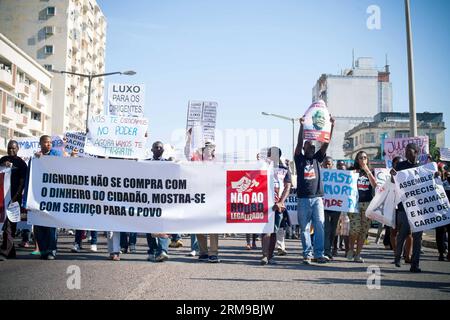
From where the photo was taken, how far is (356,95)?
3378 inches

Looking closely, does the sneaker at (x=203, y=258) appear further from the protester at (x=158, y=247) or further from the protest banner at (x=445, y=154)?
the protest banner at (x=445, y=154)

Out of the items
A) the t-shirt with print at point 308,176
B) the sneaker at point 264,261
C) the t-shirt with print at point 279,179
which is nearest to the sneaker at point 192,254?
the sneaker at point 264,261

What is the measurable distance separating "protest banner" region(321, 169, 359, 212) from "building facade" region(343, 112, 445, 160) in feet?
223

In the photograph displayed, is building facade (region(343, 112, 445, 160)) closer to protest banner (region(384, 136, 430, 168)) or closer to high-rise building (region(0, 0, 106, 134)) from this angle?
high-rise building (region(0, 0, 106, 134))

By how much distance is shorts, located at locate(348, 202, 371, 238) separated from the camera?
29.2 feet

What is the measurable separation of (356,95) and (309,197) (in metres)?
82.4

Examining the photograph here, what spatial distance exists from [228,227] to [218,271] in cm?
125

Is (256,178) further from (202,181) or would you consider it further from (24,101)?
(24,101)

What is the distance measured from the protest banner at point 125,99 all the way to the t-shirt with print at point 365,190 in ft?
23.1

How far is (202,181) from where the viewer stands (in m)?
8.11

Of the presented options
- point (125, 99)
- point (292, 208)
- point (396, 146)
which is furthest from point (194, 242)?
point (396, 146)

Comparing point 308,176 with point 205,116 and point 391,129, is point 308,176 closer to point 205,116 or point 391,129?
point 205,116

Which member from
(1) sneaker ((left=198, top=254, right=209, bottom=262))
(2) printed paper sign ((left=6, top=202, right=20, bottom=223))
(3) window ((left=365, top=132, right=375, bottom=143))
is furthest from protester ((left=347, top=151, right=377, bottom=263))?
(3) window ((left=365, top=132, right=375, bottom=143))

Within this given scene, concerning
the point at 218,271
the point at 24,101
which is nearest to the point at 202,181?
the point at 218,271
